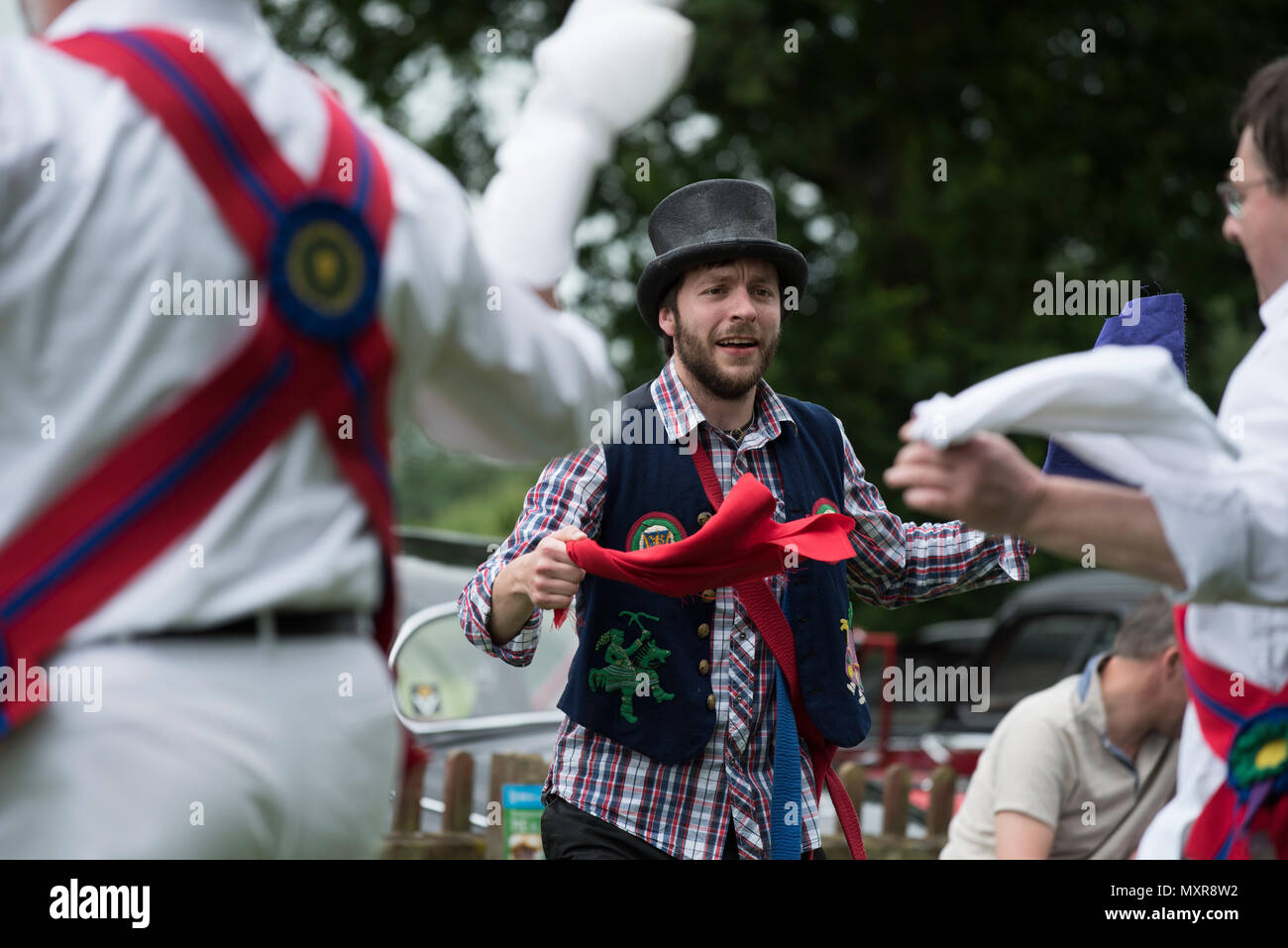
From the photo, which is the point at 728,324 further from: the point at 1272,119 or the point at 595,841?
the point at 1272,119

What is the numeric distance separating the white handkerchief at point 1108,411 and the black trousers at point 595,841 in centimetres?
152

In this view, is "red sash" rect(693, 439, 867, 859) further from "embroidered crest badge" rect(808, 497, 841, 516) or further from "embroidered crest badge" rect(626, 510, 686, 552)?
"embroidered crest badge" rect(808, 497, 841, 516)

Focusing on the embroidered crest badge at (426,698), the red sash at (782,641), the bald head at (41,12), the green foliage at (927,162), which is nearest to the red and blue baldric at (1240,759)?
the red sash at (782,641)

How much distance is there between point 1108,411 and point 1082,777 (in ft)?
7.41

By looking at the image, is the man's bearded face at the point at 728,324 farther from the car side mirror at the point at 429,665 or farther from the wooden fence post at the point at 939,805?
the wooden fence post at the point at 939,805

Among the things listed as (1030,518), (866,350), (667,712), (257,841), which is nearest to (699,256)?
(667,712)

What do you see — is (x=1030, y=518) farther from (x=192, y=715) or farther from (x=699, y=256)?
(x=699, y=256)

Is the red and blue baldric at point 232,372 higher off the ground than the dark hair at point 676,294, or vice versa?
the dark hair at point 676,294

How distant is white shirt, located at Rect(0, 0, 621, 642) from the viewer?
172 cm

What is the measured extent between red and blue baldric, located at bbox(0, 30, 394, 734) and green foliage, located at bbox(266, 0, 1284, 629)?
10041mm

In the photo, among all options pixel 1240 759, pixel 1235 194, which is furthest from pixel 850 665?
pixel 1235 194

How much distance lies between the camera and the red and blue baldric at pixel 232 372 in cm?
173

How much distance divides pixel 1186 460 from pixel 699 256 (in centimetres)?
181

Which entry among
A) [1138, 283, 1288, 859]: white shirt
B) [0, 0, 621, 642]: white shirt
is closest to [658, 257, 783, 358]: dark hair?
[1138, 283, 1288, 859]: white shirt
